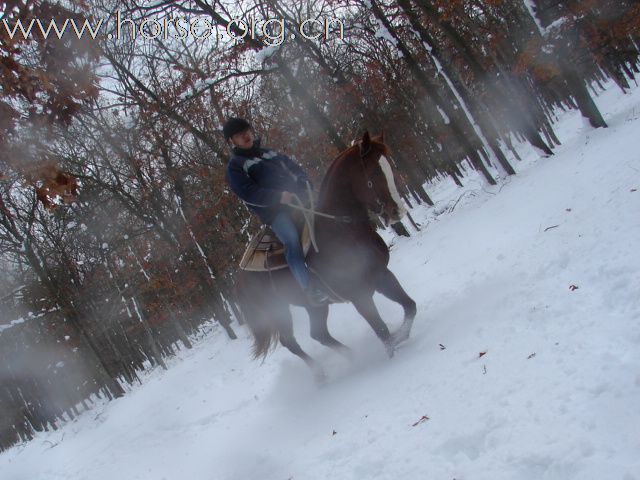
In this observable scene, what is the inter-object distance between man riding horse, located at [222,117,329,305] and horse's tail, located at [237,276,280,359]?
1.19 metres

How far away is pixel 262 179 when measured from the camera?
18.7 feet

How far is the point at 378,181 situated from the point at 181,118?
997cm

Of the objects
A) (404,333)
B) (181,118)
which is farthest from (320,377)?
(181,118)

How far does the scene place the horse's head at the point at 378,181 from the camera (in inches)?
193

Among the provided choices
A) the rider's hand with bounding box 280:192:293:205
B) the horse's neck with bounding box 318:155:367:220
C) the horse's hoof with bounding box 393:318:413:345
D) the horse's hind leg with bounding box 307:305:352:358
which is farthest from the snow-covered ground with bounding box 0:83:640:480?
the rider's hand with bounding box 280:192:293:205

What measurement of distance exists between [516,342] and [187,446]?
5.24 metres

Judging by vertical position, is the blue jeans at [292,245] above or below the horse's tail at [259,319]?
above

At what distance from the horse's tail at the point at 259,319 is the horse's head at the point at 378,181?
2.53 m

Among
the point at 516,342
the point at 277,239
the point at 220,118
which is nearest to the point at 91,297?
Answer: the point at 220,118

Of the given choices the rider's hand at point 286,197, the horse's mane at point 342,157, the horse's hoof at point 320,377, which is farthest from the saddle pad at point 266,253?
the horse's hoof at point 320,377

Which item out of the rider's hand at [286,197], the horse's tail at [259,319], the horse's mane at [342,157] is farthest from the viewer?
the horse's tail at [259,319]

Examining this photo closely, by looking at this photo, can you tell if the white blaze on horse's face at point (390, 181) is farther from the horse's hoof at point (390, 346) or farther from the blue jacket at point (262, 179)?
the horse's hoof at point (390, 346)

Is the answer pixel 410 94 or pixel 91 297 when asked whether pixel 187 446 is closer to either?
pixel 91 297

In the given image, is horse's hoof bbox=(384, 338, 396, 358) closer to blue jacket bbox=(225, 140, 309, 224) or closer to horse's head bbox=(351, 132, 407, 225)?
horse's head bbox=(351, 132, 407, 225)
